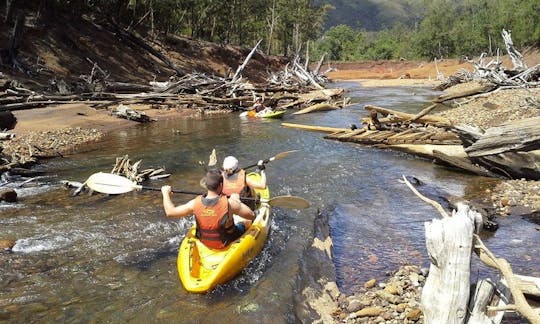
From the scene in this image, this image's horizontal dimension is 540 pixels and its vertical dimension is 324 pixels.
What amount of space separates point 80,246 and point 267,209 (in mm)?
3061

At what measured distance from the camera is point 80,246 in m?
7.52

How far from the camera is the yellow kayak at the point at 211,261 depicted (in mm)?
6020

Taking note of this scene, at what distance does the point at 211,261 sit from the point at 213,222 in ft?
1.73

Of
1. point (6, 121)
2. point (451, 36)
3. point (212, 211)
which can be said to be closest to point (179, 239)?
point (212, 211)

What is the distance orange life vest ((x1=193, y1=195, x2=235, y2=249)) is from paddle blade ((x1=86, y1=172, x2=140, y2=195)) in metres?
2.17

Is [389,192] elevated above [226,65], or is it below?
below

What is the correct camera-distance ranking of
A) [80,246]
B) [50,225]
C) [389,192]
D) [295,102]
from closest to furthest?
1. [80,246]
2. [50,225]
3. [389,192]
4. [295,102]

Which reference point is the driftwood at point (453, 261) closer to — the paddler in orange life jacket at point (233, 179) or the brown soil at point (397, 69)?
the paddler in orange life jacket at point (233, 179)

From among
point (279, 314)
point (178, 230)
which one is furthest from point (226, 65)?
point (279, 314)

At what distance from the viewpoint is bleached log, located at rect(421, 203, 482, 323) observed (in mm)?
3822

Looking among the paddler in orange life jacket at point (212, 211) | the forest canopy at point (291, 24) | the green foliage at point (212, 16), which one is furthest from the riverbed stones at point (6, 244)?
the green foliage at point (212, 16)

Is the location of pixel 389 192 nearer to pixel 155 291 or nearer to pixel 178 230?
pixel 178 230

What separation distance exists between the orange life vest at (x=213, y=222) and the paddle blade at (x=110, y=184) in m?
2.17

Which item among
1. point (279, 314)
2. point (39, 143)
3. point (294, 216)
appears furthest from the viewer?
point (39, 143)
